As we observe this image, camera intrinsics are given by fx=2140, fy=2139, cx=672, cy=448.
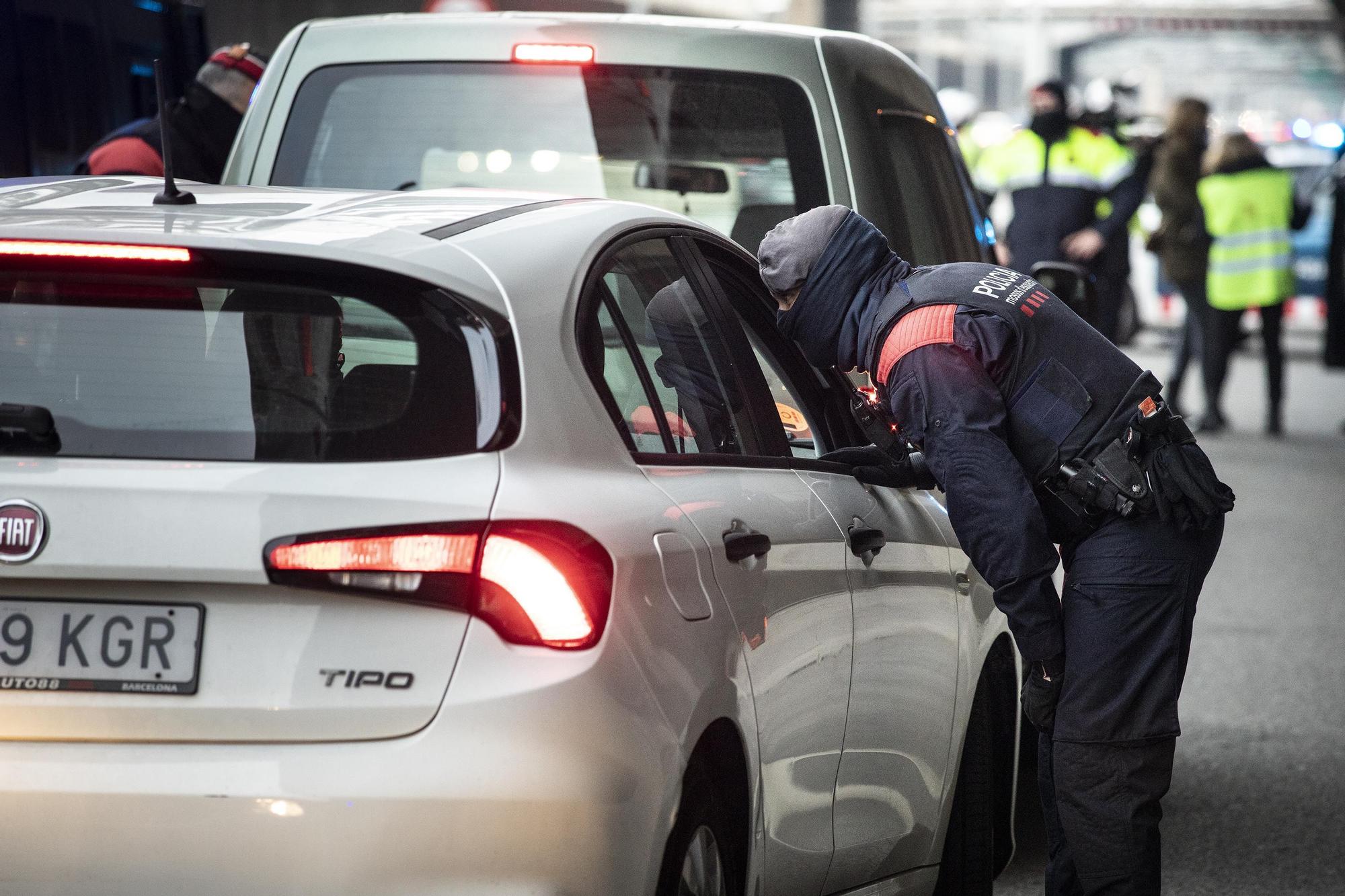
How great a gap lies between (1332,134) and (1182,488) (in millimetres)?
17929

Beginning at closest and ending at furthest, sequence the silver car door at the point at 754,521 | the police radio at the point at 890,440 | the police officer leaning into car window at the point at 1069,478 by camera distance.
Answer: the silver car door at the point at 754,521 → the police officer leaning into car window at the point at 1069,478 → the police radio at the point at 890,440

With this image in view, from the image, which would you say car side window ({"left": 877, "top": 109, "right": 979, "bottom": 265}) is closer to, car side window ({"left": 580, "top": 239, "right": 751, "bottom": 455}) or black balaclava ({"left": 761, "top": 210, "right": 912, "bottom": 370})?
black balaclava ({"left": 761, "top": 210, "right": 912, "bottom": 370})

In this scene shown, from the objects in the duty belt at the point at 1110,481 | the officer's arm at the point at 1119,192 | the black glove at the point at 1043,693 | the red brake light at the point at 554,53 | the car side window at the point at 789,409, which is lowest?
the officer's arm at the point at 1119,192

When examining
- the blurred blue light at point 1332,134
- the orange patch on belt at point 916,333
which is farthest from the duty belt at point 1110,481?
the blurred blue light at point 1332,134

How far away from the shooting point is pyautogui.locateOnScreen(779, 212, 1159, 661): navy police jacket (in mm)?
3842

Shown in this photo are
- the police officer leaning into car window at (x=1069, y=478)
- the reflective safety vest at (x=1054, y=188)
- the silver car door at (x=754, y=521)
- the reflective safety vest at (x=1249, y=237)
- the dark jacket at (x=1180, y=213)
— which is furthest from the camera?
the reflective safety vest at (x=1249, y=237)

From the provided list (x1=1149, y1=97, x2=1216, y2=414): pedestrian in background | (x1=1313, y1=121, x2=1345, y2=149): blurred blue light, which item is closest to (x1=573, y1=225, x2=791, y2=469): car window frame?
(x1=1149, y1=97, x2=1216, y2=414): pedestrian in background

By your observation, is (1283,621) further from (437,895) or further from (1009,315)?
(437,895)

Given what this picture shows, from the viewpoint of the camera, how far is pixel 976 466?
383 cm

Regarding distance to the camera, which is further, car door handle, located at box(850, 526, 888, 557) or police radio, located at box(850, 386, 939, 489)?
police radio, located at box(850, 386, 939, 489)

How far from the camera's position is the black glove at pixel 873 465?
4109 mm

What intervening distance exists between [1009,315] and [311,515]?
165cm

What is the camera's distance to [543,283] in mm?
3215

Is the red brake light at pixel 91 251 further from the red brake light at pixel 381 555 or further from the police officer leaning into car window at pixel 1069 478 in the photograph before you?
the police officer leaning into car window at pixel 1069 478
